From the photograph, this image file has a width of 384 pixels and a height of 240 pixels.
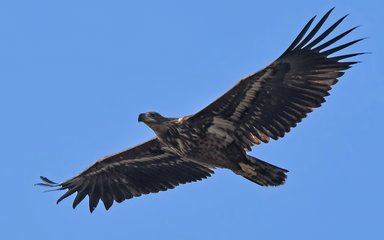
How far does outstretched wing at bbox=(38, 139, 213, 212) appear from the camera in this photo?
22.5 meters

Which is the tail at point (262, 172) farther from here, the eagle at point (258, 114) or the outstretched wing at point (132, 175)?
the outstretched wing at point (132, 175)

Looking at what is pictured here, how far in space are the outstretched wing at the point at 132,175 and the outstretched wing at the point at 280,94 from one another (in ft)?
5.84

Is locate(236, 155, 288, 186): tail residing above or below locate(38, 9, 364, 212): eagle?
below

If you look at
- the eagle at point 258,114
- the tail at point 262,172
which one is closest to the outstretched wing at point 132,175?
the eagle at point 258,114

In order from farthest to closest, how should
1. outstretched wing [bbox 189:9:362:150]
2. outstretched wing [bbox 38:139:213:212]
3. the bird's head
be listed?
outstretched wing [bbox 38:139:213:212] → the bird's head → outstretched wing [bbox 189:9:362:150]

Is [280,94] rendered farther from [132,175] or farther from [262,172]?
[132,175]

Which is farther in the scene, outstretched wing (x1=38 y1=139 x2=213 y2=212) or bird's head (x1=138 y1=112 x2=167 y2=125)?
outstretched wing (x1=38 y1=139 x2=213 y2=212)

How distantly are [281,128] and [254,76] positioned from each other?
3.64ft

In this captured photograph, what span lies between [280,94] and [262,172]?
4.66 ft

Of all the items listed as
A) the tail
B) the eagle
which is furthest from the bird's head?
the tail

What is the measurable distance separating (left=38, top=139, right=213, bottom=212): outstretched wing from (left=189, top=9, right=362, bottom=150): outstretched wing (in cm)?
178

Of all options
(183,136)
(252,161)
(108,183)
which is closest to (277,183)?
(252,161)

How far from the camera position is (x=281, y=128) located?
2072 centimetres

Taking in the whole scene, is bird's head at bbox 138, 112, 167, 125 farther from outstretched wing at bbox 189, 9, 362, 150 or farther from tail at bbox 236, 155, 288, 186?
tail at bbox 236, 155, 288, 186
